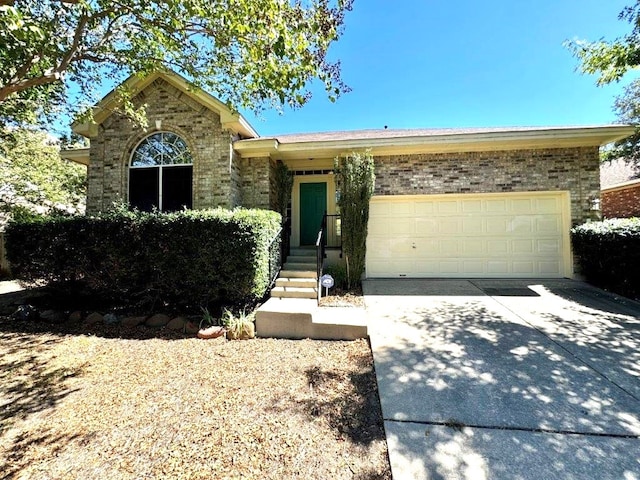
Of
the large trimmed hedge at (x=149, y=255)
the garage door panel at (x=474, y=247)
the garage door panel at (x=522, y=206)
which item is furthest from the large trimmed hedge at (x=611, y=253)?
the large trimmed hedge at (x=149, y=255)

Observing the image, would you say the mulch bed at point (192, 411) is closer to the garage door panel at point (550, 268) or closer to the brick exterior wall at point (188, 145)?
the brick exterior wall at point (188, 145)

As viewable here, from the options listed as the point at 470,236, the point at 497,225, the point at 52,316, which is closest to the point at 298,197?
the point at 470,236

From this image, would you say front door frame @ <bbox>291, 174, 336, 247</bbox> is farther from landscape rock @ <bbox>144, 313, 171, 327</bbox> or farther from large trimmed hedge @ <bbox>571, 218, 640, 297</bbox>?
large trimmed hedge @ <bbox>571, 218, 640, 297</bbox>

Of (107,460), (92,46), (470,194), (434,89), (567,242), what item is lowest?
A: (107,460)

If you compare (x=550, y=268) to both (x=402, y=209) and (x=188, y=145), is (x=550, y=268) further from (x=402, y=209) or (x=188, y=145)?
(x=188, y=145)

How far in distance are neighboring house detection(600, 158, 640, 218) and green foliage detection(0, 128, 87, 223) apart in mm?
23276

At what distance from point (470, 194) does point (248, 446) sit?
8.09 metres

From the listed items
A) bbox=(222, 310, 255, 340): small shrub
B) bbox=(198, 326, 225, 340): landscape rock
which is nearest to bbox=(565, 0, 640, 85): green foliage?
bbox=(222, 310, 255, 340): small shrub

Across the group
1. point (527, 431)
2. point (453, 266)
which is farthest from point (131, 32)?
point (453, 266)

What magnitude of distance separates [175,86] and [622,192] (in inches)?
678

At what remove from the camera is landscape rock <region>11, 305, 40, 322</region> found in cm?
545

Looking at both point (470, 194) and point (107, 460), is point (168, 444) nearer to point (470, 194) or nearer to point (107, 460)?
point (107, 460)

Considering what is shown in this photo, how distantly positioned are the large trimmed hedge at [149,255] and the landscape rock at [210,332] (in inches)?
25.8

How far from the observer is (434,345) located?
3.90 metres
